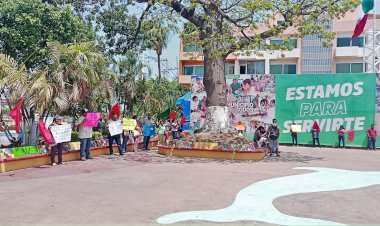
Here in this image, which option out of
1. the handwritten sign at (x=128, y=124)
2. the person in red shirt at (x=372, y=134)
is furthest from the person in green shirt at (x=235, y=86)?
the handwritten sign at (x=128, y=124)

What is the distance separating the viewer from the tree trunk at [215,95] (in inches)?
731

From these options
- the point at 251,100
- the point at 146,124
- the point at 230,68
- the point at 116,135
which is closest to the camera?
the point at 116,135

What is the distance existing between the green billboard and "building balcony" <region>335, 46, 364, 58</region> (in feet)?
62.1

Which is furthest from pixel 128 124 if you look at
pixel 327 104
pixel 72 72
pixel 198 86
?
pixel 327 104

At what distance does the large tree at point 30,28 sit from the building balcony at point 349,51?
1153 inches

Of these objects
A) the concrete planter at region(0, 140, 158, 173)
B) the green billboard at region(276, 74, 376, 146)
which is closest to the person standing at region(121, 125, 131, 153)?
the concrete planter at region(0, 140, 158, 173)

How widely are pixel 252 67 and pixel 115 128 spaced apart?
32075mm

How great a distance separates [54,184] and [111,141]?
285 inches

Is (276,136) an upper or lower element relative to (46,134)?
lower

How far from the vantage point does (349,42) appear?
1721 inches

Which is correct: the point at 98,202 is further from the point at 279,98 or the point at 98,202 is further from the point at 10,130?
the point at 279,98

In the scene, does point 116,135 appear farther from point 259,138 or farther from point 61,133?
point 259,138

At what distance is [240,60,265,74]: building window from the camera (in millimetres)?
46812

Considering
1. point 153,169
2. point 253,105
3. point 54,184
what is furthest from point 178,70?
→ point 54,184
